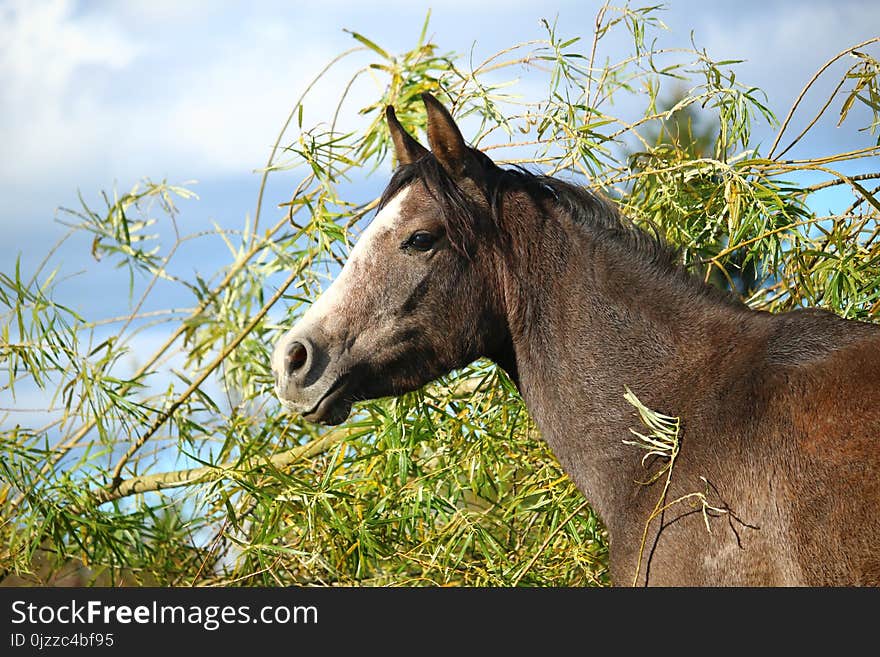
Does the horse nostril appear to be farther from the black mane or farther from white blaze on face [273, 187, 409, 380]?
the black mane

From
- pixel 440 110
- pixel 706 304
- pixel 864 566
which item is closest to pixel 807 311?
pixel 706 304

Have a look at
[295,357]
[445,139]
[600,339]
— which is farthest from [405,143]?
[600,339]

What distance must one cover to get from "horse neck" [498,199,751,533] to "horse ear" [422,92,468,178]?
343mm

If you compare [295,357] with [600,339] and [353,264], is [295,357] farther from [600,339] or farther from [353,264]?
[600,339]

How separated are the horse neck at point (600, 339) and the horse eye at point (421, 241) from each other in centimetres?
26

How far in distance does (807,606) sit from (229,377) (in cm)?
340

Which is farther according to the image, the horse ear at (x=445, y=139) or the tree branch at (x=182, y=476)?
the tree branch at (x=182, y=476)

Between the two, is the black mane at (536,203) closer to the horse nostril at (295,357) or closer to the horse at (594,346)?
the horse at (594,346)

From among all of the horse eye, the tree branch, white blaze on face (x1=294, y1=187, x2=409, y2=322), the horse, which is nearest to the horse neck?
the horse

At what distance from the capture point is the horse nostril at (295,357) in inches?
121

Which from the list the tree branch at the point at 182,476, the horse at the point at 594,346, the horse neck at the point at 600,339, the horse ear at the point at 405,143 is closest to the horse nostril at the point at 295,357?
the horse at the point at 594,346

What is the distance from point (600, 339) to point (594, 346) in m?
0.03

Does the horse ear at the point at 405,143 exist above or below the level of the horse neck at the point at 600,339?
above

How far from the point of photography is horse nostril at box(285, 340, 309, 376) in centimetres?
307
